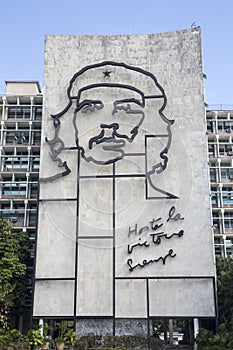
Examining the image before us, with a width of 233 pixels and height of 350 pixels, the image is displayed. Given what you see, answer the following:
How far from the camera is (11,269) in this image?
92.2 feet

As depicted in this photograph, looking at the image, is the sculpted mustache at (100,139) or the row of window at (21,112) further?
the row of window at (21,112)

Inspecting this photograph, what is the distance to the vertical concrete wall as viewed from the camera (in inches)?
968

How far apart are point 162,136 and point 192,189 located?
Result: 3.68 meters

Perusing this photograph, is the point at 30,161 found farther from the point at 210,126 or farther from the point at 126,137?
the point at 210,126

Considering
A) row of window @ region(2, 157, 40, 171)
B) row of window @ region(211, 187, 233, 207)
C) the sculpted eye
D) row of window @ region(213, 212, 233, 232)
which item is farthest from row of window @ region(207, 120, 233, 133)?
row of window @ region(2, 157, 40, 171)

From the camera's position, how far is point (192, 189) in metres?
26.1

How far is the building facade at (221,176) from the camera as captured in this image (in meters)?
36.9

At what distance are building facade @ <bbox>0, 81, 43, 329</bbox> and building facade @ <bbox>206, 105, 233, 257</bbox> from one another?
48.4ft

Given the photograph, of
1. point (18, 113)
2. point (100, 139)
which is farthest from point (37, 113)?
point (100, 139)

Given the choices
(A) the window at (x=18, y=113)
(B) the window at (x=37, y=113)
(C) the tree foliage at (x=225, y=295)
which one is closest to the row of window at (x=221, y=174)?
(C) the tree foliage at (x=225, y=295)

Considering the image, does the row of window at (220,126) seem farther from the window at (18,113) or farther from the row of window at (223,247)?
the window at (18,113)

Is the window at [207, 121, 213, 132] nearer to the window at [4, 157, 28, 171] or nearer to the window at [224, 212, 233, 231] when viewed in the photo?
the window at [224, 212, 233, 231]

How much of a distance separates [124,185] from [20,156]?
1369cm

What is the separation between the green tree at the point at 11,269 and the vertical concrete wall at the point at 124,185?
3.09m
